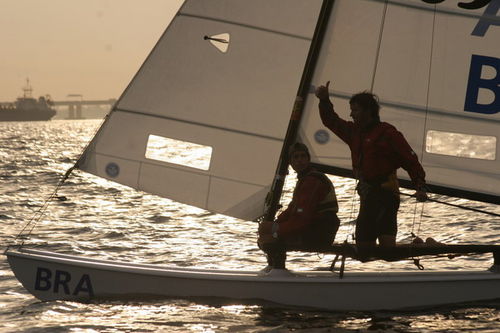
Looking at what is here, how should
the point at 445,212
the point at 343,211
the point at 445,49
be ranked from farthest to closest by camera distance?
1. the point at 343,211
2. the point at 445,212
3. the point at 445,49

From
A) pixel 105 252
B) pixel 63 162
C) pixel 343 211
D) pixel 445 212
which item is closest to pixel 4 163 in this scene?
pixel 63 162

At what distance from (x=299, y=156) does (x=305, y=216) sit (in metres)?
0.51

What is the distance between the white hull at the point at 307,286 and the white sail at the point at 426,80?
2.70 feet

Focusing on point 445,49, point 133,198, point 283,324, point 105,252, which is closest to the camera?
point 283,324

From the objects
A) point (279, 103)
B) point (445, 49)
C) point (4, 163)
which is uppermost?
point (445, 49)

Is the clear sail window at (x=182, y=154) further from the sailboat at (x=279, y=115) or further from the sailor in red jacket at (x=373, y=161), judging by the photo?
the sailor in red jacket at (x=373, y=161)

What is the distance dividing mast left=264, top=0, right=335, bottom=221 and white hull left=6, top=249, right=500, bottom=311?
640 mm

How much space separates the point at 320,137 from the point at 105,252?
5523mm

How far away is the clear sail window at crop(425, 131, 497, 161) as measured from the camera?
7.51 meters

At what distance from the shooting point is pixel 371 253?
23.2 ft

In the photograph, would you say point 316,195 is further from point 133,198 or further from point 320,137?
point 133,198

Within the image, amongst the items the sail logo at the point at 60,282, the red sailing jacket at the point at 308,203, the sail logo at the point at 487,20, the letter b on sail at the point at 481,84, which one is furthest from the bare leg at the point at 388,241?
the sail logo at the point at 60,282

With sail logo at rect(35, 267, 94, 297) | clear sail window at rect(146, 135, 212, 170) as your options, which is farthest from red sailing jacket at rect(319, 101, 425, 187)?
sail logo at rect(35, 267, 94, 297)

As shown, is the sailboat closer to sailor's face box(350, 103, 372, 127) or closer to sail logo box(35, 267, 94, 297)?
sail logo box(35, 267, 94, 297)
